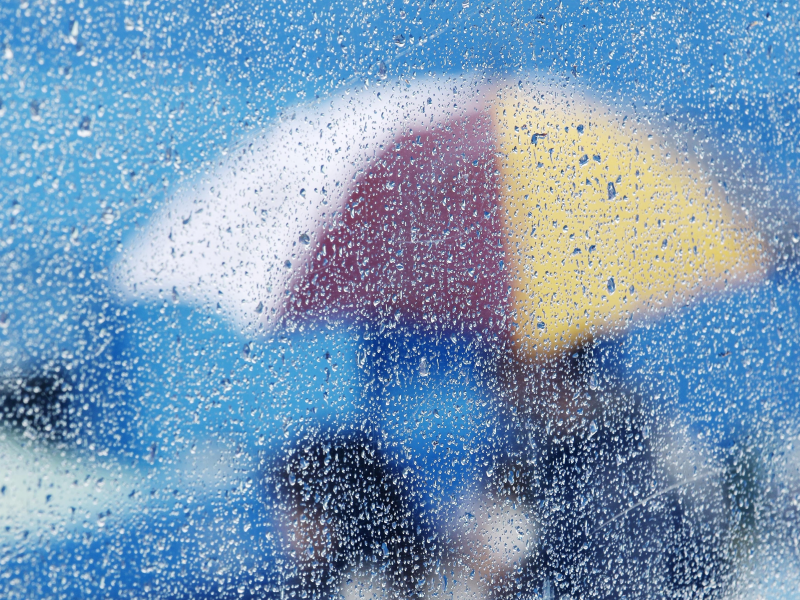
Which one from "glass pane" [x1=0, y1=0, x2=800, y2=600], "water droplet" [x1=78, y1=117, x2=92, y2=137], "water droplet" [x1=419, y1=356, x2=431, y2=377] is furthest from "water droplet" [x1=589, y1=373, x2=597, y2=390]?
"water droplet" [x1=78, y1=117, x2=92, y2=137]

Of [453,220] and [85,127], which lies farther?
[453,220]

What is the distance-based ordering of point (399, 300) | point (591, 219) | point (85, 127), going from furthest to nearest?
point (591, 219) < point (399, 300) < point (85, 127)

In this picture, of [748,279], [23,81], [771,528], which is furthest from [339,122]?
[771,528]

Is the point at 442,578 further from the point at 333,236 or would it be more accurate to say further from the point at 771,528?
the point at 771,528

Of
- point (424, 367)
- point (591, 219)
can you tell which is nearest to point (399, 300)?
point (424, 367)

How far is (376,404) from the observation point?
66cm

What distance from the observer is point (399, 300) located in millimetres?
671

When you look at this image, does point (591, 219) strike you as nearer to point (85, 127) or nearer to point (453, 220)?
point (453, 220)

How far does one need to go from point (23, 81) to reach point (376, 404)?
48 cm

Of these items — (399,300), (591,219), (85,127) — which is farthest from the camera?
(591,219)

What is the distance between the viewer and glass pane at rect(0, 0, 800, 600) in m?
0.52

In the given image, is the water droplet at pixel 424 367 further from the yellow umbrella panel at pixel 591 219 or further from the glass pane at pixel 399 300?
the yellow umbrella panel at pixel 591 219

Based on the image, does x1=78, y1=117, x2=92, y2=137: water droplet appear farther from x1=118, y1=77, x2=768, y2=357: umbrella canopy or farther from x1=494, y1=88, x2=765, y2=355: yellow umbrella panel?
x1=494, y1=88, x2=765, y2=355: yellow umbrella panel

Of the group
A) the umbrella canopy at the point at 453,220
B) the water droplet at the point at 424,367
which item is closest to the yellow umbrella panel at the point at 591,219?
the umbrella canopy at the point at 453,220
